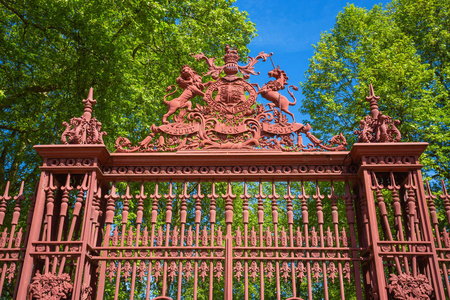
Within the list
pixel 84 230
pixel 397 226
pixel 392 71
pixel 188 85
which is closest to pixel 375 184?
pixel 397 226

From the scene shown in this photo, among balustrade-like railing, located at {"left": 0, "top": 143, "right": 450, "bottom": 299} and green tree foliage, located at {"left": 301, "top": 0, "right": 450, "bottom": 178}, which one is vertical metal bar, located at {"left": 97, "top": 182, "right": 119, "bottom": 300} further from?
green tree foliage, located at {"left": 301, "top": 0, "right": 450, "bottom": 178}

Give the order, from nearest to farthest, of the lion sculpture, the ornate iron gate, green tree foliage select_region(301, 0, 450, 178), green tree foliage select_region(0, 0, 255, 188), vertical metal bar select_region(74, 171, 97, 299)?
vertical metal bar select_region(74, 171, 97, 299), the ornate iron gate, the lion sculpture, green tree foliage select_region(0, 0, 255, 188), green tree foliage select_region(301, 0, 450, 178)

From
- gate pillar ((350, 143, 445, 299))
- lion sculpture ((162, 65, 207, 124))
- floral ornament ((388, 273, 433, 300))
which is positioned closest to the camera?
floral ornament ((388, 273, 433, 300))

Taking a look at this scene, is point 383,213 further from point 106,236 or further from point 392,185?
point 106,236

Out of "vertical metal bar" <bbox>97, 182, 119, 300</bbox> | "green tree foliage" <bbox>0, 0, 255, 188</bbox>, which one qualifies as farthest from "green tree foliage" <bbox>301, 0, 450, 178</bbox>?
"vertical metal bar" <bbox>97, 182, 119, 300</bbox>

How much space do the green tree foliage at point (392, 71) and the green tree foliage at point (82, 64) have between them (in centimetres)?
467

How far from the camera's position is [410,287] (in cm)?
484

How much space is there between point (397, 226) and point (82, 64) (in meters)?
8.50

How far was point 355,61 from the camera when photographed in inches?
558

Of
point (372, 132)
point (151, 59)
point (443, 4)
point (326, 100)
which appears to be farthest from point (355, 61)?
point (372, 132)

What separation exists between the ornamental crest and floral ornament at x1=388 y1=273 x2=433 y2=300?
1892 millimetres

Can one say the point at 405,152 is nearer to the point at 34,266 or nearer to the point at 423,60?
the point at 34,266

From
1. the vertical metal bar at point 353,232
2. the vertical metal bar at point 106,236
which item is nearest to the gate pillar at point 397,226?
the vertical metal bar at point 353,232

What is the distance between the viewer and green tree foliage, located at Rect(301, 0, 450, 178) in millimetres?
11648
